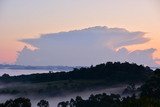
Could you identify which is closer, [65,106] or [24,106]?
[24,106]

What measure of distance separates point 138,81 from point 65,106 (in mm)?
60032

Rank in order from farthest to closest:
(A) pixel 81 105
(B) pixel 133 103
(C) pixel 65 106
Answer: (C) pixel 65 106
(A) pixel 81 105
(B) pixel 133 103

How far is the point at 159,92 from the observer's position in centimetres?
9606

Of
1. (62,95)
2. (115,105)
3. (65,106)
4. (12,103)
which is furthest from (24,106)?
(62,95)

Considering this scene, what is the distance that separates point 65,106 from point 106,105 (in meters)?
45.4

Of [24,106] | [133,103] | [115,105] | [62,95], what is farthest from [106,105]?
[62,95]

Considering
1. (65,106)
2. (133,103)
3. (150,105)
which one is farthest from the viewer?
(65,106)

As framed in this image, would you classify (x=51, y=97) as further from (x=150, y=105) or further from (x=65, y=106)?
(x=150, y=105)

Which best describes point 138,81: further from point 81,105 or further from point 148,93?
point 148,93

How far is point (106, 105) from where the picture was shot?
104m

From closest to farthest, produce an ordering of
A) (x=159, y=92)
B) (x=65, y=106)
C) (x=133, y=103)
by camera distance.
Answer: (x=133, y=103)
(x=159, y=92)
(x=65, y=106)

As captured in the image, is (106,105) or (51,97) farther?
(51,97)

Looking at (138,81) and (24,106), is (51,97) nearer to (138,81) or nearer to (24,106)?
(138,81)

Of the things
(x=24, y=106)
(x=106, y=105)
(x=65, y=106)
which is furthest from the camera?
(x=65, y=106)
